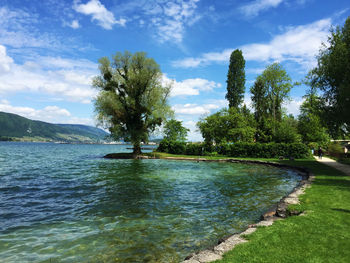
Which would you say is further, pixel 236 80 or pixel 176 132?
pixel 176 132

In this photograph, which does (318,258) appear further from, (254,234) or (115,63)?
(115,63)

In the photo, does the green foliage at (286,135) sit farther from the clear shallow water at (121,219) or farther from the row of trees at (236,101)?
the clear shallow water at (121,219)

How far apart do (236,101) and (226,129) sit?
13.9 m

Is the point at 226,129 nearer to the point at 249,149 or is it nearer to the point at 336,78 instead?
the point at 249,149

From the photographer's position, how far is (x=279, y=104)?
5712 centimetres

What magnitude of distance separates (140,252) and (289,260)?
3.89 meters

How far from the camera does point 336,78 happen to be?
66.7ft

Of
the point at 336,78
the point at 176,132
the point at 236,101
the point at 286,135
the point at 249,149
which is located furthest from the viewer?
the point at 176,132

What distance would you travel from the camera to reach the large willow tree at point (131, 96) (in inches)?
1690

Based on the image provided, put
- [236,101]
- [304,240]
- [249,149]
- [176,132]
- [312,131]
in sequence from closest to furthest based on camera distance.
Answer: [304,240], [249,149], [312,131], [236,101], [176,132]

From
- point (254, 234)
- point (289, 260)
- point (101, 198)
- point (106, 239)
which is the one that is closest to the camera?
point (289, 260)

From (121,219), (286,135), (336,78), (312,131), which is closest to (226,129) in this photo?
(286,135)

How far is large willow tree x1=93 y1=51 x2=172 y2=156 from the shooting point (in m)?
42.9

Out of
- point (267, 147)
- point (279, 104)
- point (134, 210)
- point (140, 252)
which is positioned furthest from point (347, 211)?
point (279, 104)
